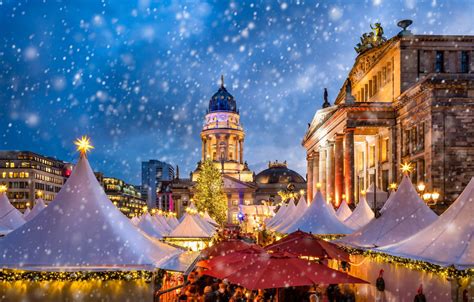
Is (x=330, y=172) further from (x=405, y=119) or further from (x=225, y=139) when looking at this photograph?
(x=225, y=139)

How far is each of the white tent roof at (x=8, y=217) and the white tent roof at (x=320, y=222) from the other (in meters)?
14.8

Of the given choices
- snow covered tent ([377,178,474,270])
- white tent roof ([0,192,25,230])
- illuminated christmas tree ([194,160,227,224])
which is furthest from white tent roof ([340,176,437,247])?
illuminated christmas tree ([194,160,227,224])

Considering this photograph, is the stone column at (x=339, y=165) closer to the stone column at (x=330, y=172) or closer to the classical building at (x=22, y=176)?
the stone column at (x=330, y=172)

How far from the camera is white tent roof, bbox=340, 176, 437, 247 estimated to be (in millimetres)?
18141

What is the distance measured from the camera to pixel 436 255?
1263 cm

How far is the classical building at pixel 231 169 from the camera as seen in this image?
132m

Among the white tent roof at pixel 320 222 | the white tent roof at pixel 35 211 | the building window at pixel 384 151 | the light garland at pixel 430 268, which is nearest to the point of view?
the light garland at pixel 430 268

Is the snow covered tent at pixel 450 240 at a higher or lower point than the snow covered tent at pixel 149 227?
higher

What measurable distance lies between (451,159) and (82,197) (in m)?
30.0

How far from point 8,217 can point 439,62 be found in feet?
117

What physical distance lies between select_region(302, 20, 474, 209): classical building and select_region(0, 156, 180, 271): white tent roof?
2164 centimetres

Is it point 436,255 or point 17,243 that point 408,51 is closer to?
point 436,255

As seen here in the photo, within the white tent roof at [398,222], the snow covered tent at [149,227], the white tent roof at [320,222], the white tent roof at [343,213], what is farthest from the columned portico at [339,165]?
the white tent roof at [398,222]

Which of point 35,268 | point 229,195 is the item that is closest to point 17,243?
point 35,268
